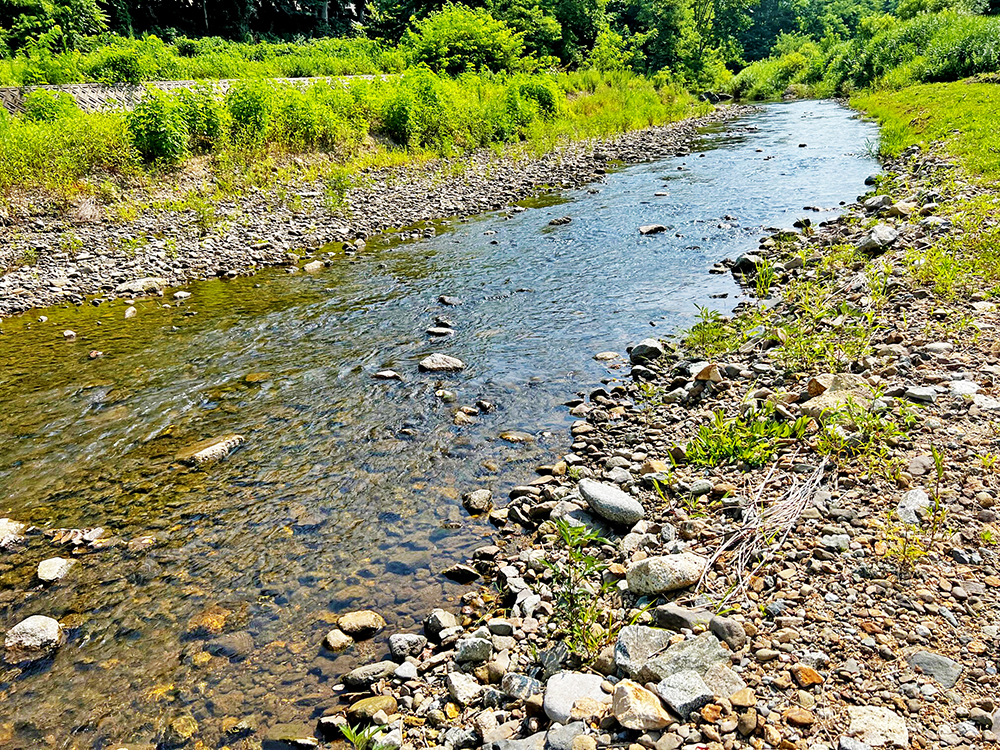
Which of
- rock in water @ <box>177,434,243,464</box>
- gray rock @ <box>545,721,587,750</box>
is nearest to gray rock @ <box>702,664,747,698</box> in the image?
gray rock @ <box>545,721,587,750</box>

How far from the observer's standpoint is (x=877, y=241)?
9.22m

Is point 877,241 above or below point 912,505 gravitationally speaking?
above

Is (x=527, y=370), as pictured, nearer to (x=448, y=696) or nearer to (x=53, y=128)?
(x=448, y=696)

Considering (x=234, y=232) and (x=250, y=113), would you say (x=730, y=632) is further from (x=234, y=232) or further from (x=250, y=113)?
(x=250, y=113)

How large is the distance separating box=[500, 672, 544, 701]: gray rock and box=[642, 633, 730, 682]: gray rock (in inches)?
25.0

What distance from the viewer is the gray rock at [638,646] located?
10.2ft

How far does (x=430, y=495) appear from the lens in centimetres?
548

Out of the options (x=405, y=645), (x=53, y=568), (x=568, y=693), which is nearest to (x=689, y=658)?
(x=568, y=693)

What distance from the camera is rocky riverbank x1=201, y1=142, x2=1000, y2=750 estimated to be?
274 centimetres

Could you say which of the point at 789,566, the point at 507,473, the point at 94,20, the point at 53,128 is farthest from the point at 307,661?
the point at 94,20

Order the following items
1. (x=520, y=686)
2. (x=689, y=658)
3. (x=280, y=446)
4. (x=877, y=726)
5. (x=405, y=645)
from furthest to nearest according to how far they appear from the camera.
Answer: (x=280, y=446), (x=405, y=645), (x=520, y=686), (x=689, y=658), (x=877, y=726)

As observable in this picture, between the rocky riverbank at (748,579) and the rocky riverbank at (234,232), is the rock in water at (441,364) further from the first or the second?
the rocky riverbank at (234,232)

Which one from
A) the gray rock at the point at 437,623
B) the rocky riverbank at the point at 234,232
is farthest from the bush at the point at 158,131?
the gray rock at the point at 437,623

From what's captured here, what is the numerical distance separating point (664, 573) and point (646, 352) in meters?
4.26
